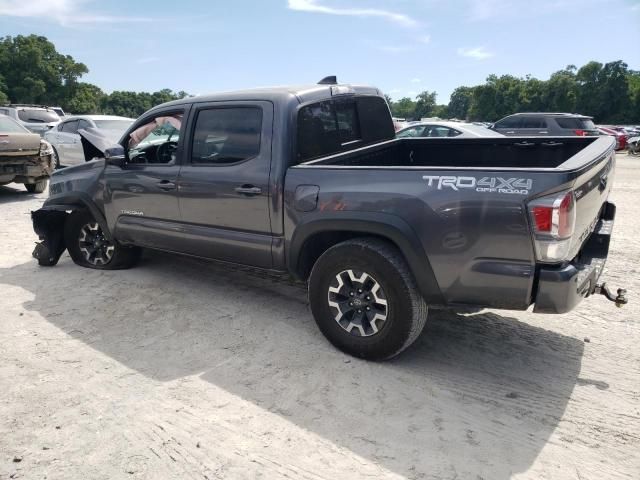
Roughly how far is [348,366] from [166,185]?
237 centimetres

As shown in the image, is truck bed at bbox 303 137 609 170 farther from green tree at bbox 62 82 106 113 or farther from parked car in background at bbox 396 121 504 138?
green tree at bbox 62 82 106 113

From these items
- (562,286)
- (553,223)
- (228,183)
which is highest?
(228,183)

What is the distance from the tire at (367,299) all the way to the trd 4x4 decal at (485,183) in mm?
561

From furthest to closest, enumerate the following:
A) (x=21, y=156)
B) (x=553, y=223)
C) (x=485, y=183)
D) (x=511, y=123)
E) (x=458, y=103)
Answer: (x=458, y=103) → (x=511, y=123) → (x=21, y=156) → (x=485, y=183) → (x=553, y=223)

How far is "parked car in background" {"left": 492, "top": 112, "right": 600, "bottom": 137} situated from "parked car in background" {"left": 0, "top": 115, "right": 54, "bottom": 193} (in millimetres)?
14279

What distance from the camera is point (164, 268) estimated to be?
570 cm

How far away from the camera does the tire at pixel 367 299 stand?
129 inches

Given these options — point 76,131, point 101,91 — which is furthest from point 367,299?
point 101,91

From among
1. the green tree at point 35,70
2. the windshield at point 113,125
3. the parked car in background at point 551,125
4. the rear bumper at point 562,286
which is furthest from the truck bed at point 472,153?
the green tree at point 35,70

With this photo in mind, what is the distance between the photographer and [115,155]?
4863mm

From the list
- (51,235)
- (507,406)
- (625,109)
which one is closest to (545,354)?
(507,406)

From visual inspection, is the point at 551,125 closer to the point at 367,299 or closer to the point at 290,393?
the point at 367,299

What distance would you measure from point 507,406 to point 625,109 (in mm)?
76768

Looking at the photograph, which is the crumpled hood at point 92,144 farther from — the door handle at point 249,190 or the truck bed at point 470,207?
the truck bed at point 470,207
